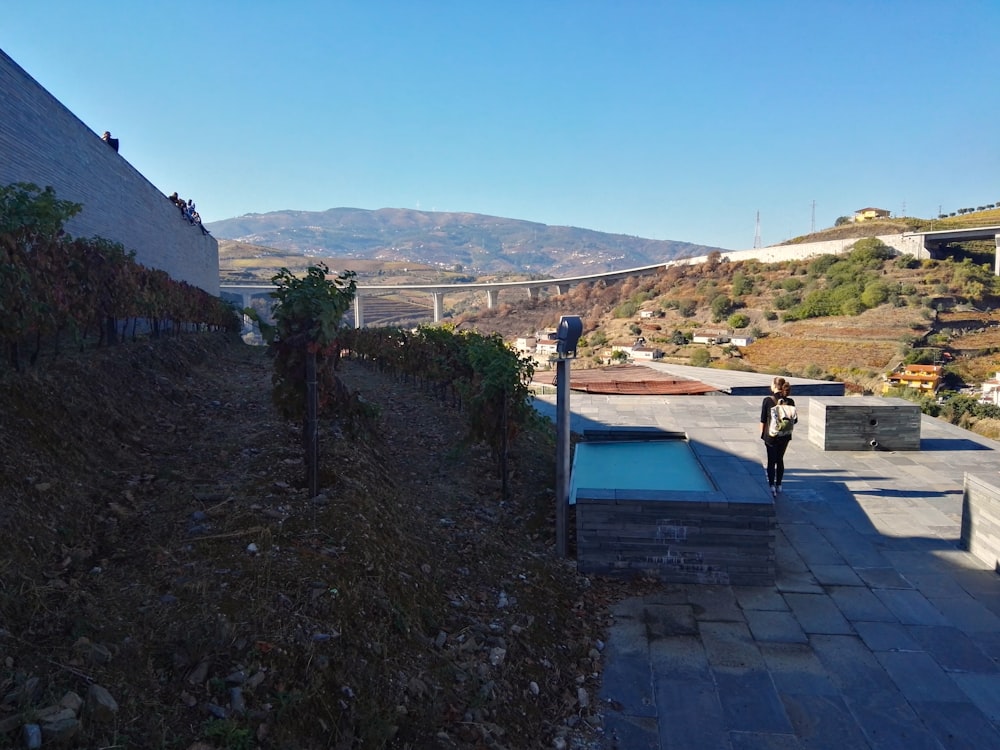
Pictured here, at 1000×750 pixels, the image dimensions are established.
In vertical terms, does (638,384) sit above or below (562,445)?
below

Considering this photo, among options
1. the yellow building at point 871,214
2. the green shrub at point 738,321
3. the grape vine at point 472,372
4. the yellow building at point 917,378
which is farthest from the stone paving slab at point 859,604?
the yellow building at point 871,214

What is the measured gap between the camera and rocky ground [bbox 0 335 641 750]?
246cm

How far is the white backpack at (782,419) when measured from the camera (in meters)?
6.47

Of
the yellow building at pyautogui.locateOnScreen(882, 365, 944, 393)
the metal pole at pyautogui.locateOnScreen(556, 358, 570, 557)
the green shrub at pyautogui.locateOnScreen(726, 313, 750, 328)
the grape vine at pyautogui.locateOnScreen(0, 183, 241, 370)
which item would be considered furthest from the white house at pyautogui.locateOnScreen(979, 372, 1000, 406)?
the grape vine at pyautogui.locateOnScreen(0, 183, 241, 370)

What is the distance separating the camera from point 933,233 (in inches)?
2002

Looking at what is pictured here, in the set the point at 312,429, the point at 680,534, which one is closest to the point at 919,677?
the point at 680,534

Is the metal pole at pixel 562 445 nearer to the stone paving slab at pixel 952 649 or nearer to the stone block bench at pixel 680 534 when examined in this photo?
the stone block bench at pixel 680 534

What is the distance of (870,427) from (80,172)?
16.2 m

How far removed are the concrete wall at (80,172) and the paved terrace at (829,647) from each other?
11852 mm

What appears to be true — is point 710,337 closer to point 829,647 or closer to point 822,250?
point 822,250

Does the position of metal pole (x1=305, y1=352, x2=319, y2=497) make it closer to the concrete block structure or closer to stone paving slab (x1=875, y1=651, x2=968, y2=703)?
stone paving slab (x1=875, y1=651, x2=968, y2=703)

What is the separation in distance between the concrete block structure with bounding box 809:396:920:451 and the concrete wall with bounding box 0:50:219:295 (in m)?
13.3

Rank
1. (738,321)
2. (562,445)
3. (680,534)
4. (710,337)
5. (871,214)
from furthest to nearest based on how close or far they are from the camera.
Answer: (871,214)
(738,321)
(710,337)
(562,445)
(680,534)

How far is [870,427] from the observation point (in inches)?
350
